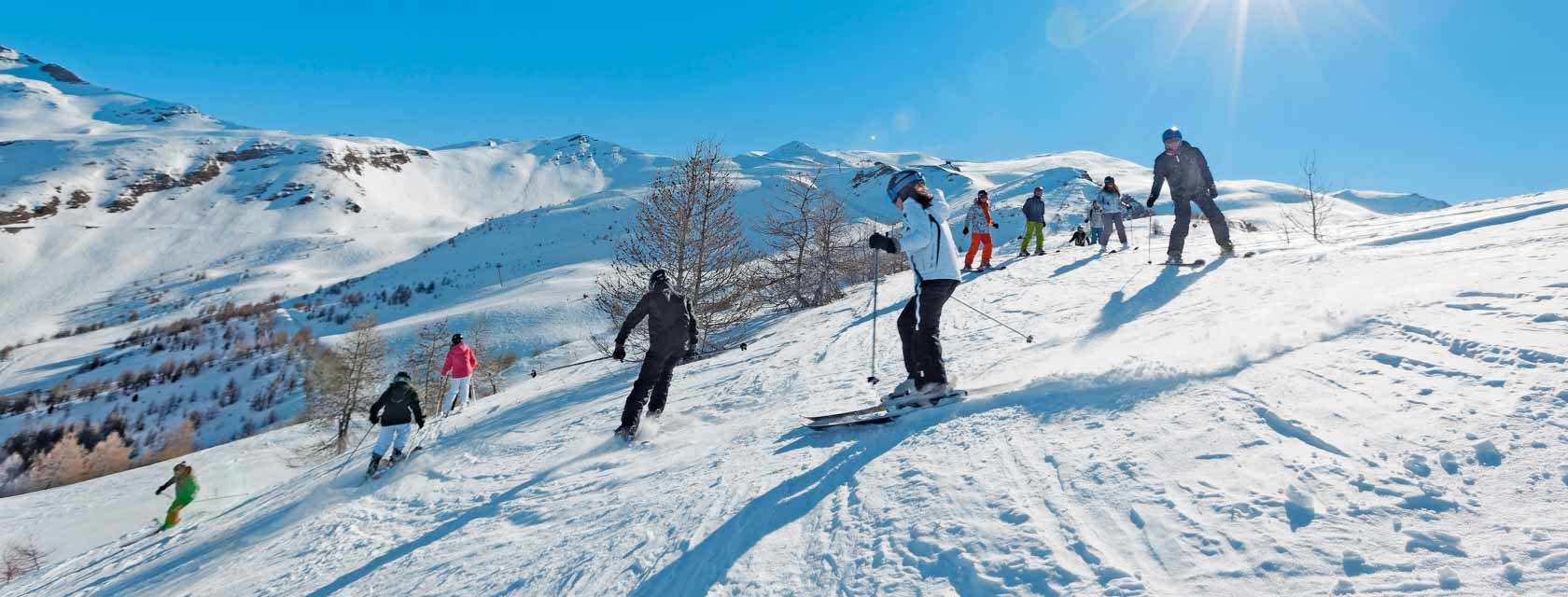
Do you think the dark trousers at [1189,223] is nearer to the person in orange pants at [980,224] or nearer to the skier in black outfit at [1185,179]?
the skier in black outfit at [1185,179]

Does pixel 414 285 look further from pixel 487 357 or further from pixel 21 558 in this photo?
pixel 21 558

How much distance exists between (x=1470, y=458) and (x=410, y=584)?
20.4 feet

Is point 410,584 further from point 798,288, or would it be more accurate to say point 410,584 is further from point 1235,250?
point 798,288

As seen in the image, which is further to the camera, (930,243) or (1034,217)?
(1034,217)

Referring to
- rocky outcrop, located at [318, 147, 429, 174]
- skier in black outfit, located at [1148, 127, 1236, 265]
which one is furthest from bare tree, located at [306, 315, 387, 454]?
rocky outcrop, located at [318, 147, 429, 174]

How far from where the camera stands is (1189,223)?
32.7 ft

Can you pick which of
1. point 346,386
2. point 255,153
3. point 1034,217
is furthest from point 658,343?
point 255,153

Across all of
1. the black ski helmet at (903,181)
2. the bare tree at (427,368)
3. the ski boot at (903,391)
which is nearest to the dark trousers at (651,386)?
the ski boot at (903,391)

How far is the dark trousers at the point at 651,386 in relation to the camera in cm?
669

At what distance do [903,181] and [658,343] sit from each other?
3.40 meters

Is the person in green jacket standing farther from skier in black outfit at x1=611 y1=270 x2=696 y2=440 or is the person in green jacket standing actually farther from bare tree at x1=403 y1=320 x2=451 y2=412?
bare tree at x1=403 y1=320 x2=451 y2=412

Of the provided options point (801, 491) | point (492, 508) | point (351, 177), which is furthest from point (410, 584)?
point (351, 177)

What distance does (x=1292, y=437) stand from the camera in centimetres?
326

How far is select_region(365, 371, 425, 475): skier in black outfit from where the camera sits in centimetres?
823
